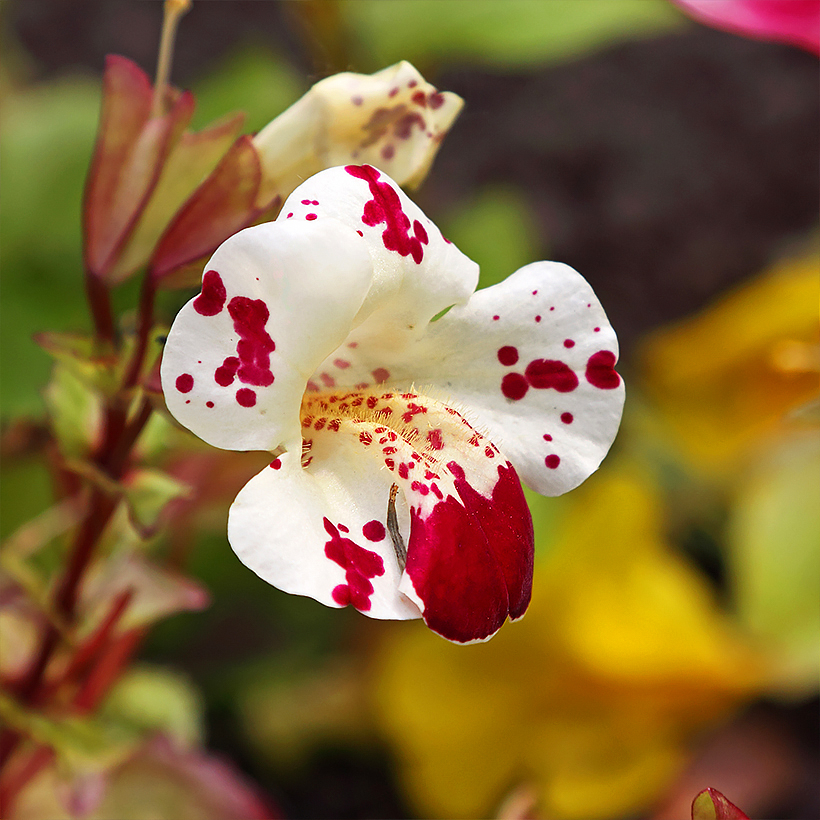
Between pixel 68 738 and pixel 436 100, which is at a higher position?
pixel 436 100

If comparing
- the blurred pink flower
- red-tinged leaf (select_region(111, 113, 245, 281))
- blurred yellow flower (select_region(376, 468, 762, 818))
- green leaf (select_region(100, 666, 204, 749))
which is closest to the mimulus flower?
red-tinged leaf (select_region(111, 113, 245, 281))

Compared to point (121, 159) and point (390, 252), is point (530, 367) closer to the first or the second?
point (390, 252)

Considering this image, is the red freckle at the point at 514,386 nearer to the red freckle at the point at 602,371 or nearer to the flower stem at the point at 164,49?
the red freckle at the point at 602,371

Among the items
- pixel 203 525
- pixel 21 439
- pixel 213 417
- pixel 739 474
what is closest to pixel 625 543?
pixel 739 474

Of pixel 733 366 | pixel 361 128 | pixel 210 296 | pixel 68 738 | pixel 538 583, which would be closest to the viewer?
pixel 210 296

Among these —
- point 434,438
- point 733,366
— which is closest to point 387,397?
point 434,438
